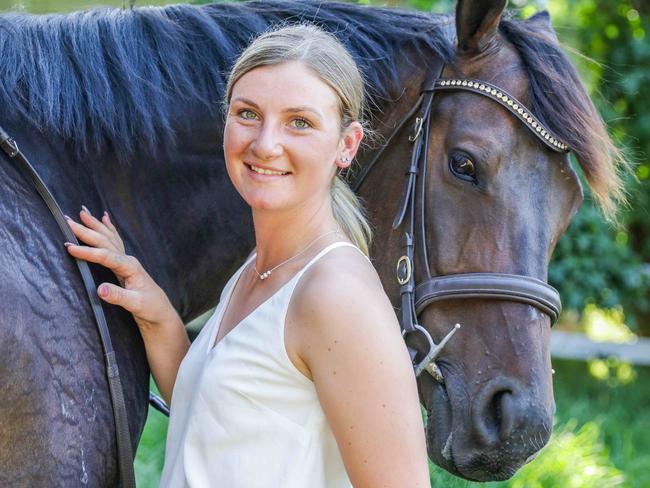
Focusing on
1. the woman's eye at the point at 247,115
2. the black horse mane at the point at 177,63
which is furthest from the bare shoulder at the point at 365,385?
the black horse mane at the point at 177,63

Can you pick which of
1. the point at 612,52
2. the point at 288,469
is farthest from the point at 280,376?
the point at 612,52

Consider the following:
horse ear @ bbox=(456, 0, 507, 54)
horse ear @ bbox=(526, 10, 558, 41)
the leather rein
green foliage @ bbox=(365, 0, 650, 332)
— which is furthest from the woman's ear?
green foliage @ bbox=(365, 0, 650, 332)

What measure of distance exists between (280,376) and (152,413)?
3438 mm

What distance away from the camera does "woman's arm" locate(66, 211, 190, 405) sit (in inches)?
81.5

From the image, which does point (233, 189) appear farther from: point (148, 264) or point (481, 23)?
point (481, 23)

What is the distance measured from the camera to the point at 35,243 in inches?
76.3

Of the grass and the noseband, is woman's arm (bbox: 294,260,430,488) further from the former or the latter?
the grass

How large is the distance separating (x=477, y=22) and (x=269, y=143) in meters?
0.96

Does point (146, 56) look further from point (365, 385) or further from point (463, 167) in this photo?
point (365, 385)

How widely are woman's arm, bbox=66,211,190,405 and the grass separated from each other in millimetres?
1342

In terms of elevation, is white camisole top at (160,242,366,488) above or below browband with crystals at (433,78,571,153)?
below

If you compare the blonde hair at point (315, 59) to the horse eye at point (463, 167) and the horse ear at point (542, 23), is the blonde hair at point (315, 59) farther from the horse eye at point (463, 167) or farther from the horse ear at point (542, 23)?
the horse ear at point (542, 23)

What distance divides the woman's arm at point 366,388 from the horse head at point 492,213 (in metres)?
0.62

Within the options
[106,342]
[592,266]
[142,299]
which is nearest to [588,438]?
[592,266]
